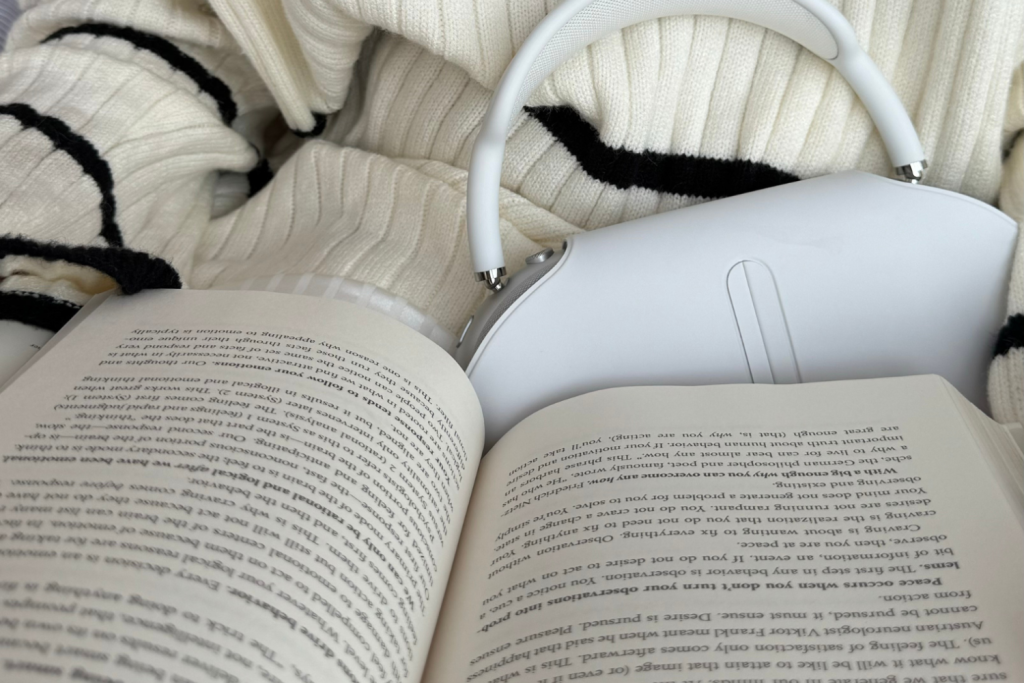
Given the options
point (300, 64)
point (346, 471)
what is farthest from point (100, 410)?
point (300, 64)

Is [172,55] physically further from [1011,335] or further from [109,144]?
[1011,335]

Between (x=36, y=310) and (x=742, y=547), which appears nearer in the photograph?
(x=742, y=547)

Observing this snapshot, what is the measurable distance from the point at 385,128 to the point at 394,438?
1.14 feet

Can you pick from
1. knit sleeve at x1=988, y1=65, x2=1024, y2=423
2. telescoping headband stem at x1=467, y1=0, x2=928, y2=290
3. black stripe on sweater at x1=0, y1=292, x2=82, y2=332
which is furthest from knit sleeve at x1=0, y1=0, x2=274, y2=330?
knit sleeve at x1=988, y1=65, x2=1024, y2=423

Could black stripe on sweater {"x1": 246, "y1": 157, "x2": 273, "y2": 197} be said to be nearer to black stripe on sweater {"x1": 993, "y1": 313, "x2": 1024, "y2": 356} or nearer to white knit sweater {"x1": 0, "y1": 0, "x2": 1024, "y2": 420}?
white knit sweater {"x1": 0, "y1": 0, "x2": 1024, "y2": 420}

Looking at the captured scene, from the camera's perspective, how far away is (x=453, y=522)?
1.22ft

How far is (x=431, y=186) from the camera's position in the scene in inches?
21.7

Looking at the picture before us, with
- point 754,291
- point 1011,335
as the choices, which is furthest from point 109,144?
point 1011,335

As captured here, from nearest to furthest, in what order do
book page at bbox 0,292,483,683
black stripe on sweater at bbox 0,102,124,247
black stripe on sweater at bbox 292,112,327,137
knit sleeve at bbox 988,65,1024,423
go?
book page at bbox 0,292,483,683 < knit sleeve at bbox 988,65,1024,423 < black stripe on sweater at bbox 0,102,124,247 < black stripe on sweater at bbox 292,112,327,137

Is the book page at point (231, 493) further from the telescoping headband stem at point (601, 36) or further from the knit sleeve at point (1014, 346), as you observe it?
the knit sleeve at point (1014, 346)

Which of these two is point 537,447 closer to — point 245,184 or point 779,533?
point 779,533

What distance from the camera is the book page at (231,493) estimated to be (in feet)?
0.87

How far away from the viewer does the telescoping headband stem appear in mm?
427

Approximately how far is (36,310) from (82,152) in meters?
0.14
